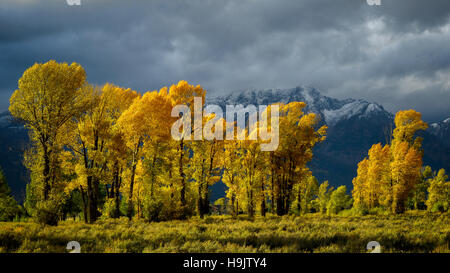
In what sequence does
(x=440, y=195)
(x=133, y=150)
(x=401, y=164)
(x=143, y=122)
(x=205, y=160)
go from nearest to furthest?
(x=143, y=122) → (x=133, y=150) → (x=205, y=160) → (x=401, y=164) → (x=440, y=195)

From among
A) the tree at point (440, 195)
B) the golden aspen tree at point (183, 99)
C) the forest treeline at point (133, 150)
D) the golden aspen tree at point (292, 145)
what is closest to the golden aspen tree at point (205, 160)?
the forest treeline at point (133, 150)

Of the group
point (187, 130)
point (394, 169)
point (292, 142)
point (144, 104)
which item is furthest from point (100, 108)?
point (394, 169)

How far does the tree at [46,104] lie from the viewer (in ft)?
57.0

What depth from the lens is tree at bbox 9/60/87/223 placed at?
683 inches

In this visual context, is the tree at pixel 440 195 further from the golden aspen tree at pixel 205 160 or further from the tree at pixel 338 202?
the golden aspen tree at pixel 205 160

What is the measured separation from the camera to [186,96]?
2308cm

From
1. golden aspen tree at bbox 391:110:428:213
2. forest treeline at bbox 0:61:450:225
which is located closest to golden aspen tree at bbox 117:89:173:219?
forest treeline at bbox 0:61:450:225

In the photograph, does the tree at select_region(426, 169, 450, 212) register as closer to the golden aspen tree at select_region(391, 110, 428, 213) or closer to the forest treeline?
the golden aspen tree at select_region(391, 110, 428, 213)

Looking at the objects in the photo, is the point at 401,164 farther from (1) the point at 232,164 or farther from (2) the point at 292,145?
(1) the point at 232,164

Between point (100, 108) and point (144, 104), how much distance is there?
498cm

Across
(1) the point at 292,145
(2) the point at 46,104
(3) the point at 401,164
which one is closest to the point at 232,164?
(1) the point at 292,145

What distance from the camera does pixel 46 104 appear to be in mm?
17703

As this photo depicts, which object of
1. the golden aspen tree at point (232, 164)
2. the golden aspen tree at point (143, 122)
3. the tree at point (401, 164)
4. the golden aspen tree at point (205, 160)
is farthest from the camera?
the tree at point (401, 164)

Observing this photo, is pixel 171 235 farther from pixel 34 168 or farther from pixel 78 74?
pixel 78 74
